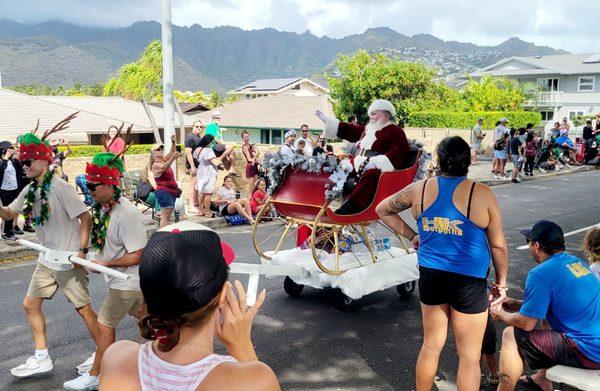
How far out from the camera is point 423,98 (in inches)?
1346

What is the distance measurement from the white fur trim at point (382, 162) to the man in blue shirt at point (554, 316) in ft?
7.15

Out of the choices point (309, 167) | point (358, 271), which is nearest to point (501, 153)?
point (358, 271)

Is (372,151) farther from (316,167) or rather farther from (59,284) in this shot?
(59,284)

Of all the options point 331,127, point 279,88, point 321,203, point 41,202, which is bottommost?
point 321,203

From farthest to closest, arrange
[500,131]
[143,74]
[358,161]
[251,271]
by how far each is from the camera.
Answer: [143,74] < [500,131] < [358,161] < [251,271]

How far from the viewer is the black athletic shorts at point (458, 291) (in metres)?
3.99

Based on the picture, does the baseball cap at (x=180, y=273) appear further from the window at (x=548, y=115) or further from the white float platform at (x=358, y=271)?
the window at (x=548, y=115)

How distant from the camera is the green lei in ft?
15.3

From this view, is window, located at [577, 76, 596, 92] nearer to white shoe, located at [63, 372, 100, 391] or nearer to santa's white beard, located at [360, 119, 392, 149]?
santa's white beard, located at [360, 119, 392, 149]

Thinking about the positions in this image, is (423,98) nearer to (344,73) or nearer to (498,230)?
(344,73)

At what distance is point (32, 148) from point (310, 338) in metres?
3.05

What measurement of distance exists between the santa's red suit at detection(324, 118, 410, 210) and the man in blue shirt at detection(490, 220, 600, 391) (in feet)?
7.11

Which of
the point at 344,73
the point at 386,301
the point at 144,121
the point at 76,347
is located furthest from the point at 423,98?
the point at 76,347

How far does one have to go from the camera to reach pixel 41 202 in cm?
490
